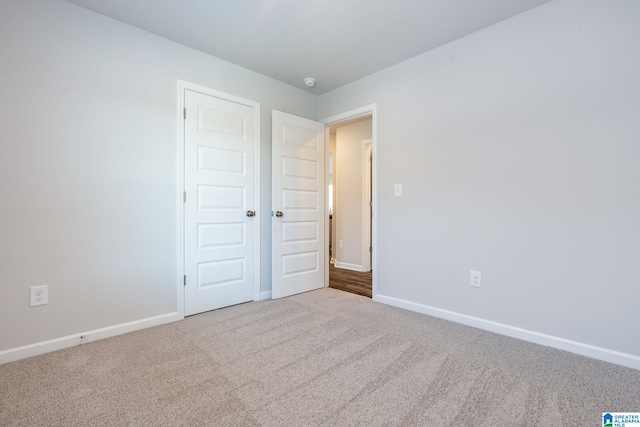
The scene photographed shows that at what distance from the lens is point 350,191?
4762mm

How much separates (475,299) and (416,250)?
63 cm

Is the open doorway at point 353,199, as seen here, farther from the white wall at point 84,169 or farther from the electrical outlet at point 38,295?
the electrical outlet at point 38,295

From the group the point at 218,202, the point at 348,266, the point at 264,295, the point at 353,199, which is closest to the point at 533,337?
the point at 264,295

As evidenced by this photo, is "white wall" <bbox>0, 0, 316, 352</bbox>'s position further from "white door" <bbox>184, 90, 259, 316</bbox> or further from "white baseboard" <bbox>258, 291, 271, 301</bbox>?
"white baseboard" <bbox>258, 291, 271, 301</bbox>

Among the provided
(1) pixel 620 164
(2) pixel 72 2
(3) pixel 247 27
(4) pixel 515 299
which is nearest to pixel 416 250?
(4) pixel 515 299

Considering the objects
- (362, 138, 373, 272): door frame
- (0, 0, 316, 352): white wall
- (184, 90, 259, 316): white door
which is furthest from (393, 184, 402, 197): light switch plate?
(0, 0, 316, 352): white wall

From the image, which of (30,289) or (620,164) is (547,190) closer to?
(620,164)

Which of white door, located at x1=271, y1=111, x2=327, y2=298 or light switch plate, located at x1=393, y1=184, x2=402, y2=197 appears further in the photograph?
white door, located at x1=271, y1=111, x2=327, y2=298

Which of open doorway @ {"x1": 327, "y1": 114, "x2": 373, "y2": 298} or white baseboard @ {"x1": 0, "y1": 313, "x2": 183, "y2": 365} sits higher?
open doorway @ {"x1": 327, "y1": 114, "x2": 373, "y2": 298}

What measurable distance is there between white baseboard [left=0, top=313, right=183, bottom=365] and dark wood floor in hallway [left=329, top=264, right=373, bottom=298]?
74.3 inches

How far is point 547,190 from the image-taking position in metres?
2.02

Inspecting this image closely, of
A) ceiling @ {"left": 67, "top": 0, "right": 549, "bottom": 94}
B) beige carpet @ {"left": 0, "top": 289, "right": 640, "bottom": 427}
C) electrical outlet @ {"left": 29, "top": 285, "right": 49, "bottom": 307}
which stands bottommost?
beige carpet @ {"left": 0, "top": 289, "right": 640, "bottom": 427}

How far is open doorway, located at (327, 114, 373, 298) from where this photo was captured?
4.56m

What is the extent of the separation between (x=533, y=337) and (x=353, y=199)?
304 cm
